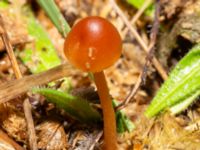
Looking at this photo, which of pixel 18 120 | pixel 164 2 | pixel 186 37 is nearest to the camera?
pixel 18 120

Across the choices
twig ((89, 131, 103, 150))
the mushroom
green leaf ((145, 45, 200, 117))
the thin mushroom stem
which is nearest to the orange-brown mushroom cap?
the mushroom

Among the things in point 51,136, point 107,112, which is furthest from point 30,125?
point 107,112

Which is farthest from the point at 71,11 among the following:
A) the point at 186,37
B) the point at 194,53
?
the point at 194,53

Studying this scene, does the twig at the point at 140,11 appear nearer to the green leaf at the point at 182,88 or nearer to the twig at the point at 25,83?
the green leaf at the point at 182,88

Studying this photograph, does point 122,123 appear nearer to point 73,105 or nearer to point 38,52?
point 73,105

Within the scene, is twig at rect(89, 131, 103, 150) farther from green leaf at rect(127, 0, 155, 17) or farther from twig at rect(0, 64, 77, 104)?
green leaf at rect(127, 0, 155, 17)

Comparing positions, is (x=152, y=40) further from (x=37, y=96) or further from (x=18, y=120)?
(x=18, y=120)
